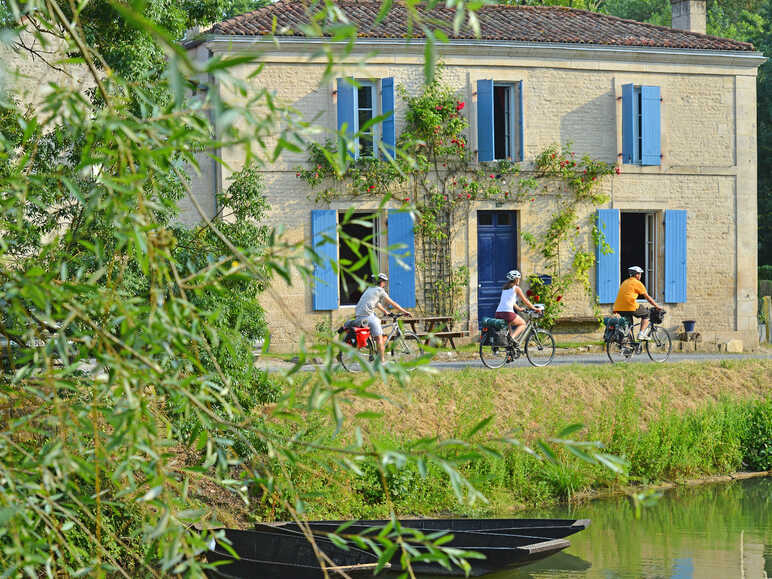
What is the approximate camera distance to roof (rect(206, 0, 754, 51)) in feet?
57.6

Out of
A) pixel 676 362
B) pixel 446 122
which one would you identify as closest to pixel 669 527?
pixel 676 362

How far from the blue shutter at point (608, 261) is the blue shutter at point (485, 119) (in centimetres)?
252

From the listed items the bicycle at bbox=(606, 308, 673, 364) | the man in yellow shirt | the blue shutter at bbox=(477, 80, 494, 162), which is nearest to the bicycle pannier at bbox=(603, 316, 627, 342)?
the bicycle at bbox=(606, 308, 673, 364)

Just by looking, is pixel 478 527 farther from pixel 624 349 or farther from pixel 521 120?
pixel 521 120

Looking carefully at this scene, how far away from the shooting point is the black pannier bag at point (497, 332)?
14.5m

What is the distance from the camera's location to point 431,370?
2.87 m

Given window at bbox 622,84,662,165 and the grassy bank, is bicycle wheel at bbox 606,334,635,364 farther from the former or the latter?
window at bbox 622,84,662,165

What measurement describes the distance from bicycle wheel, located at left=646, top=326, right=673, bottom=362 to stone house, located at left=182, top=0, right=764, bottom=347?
2.60 metres

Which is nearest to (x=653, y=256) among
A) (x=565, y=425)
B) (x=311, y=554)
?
(x=565, y=425)

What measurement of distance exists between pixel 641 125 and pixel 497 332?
6.74 metres

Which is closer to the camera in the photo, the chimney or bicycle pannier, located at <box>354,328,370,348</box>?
bicycle pannier, located at <box>354,328,370,348</box>

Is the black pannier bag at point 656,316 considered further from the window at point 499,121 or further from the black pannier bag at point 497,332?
the window at point 499,121

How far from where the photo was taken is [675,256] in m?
19.2

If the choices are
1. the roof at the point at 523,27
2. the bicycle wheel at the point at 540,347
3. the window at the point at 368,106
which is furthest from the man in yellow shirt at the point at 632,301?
the roof at the point at 523,27
